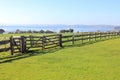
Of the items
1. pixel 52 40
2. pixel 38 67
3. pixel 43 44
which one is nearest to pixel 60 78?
pixel 38 67

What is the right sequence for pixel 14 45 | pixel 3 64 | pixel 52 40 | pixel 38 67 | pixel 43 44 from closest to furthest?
1. pixel 38 67
2. pixel 3 64
3. pixel 14 45
4. pixel 43 44
5. pixel 52 40

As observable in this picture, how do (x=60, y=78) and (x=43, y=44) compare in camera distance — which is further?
(x=43, y=44)

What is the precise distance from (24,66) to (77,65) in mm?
2746

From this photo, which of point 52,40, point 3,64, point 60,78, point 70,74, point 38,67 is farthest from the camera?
point 52,40

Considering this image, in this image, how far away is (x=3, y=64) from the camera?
14945mm

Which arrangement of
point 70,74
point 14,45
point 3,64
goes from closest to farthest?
point 70,74, point 3,64, point 14,45

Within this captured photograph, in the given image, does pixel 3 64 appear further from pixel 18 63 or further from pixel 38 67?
pixel 38 67

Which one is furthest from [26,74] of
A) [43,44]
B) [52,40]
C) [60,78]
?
[52,40]

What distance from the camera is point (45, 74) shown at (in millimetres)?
12023

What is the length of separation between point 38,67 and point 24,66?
781mm

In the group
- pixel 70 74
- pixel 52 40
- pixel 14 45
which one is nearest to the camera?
pixel 70 74

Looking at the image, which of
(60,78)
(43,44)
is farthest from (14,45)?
(60,78)

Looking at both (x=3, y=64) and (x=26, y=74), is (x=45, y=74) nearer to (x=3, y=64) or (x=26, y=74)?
(x=26, y=74)

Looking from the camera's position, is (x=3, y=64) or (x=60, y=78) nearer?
(x=60, y=78)
